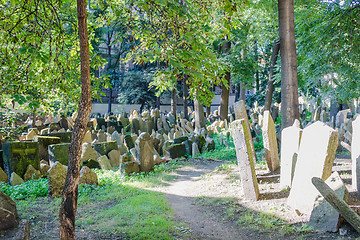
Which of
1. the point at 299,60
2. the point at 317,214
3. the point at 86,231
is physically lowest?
the point at 86,231

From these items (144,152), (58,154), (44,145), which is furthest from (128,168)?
(44,145)

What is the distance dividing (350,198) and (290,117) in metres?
3.18

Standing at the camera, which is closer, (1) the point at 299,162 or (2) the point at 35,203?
(1) the point at 299,162

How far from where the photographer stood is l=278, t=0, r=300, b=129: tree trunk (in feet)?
25.1

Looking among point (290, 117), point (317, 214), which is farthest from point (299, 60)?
point (317, 214)

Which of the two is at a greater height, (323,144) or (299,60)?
(299,60)

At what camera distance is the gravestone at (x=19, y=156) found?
7.76 m

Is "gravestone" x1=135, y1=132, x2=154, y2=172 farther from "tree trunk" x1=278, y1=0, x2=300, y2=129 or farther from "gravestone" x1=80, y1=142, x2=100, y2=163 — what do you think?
"tree trunk" x1=278, y1=0, x2=300, y2=129

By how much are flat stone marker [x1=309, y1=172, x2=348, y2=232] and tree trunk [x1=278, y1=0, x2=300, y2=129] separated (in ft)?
11.6

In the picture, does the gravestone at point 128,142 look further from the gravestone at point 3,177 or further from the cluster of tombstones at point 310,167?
the cluster of tombstones at point 310,167

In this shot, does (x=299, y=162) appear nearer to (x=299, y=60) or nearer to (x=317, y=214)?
(x=317, y=214)

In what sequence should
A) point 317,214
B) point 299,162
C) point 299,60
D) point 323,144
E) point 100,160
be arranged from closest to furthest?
point 317,214 → point 323,144 → point 299,162 → point 100,160 → point 299,60

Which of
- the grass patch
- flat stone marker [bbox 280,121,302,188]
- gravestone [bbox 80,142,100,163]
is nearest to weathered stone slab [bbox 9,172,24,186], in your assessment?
gravestone [bbox 80,142,100,163]

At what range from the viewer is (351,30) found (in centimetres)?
871
